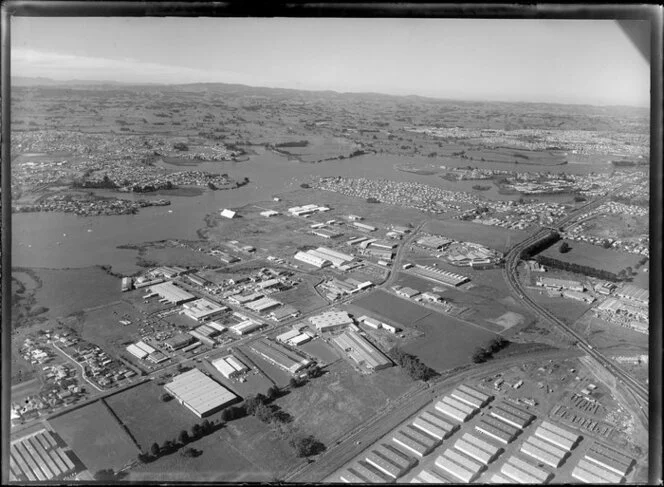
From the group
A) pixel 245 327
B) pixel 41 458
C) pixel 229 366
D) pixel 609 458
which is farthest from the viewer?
pixel 245 327

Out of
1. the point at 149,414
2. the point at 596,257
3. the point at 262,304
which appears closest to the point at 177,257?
the point at 262,304

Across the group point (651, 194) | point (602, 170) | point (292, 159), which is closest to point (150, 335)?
point (651, 194)

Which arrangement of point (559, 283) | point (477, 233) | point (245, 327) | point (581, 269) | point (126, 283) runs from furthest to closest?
point (477, 233) → point (581, 269) → point (559, 283) → point (126, 283) → point (245, 327)

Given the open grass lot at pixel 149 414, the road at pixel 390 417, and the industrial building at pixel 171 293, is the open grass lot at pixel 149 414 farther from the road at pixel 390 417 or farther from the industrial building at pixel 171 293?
the industrial building at pixel 171 293

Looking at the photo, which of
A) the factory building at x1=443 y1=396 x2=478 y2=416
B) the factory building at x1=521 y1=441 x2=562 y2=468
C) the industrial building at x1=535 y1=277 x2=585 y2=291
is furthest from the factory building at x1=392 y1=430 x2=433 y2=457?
the industrial building at x1=535 y1=277 x2=585 y2=291

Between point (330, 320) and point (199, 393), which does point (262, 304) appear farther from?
point (199, 393)

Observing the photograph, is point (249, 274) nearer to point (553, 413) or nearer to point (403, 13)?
point (553, 413)

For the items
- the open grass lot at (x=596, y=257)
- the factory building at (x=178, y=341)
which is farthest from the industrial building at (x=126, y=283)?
the open grass lot at (x=596, y=257)
